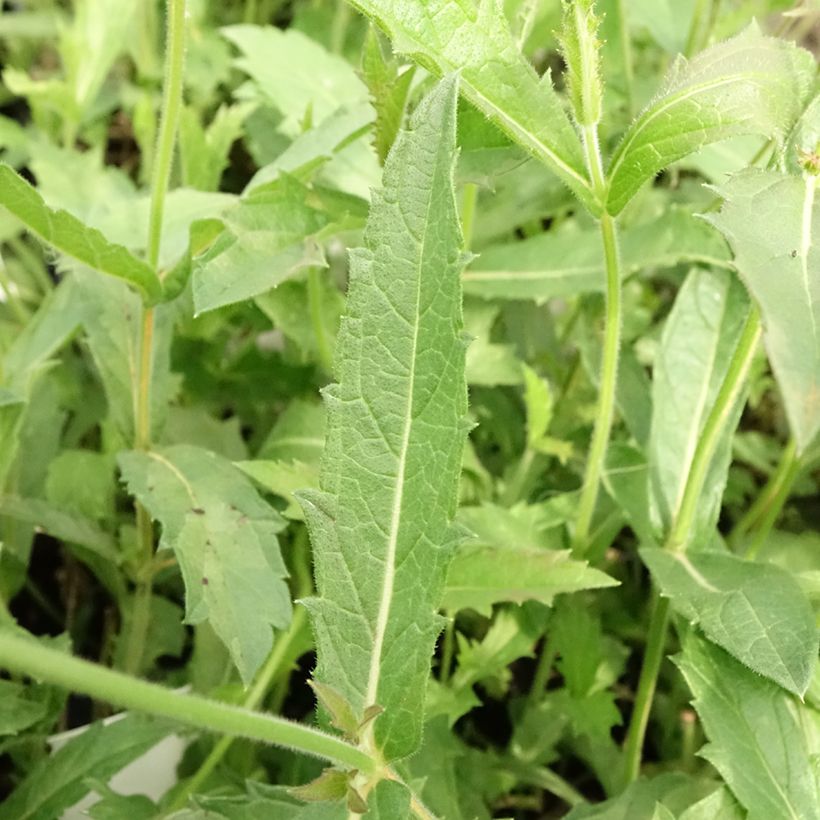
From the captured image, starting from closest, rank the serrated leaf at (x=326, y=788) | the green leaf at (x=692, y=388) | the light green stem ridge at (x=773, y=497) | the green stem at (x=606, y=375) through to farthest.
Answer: the serrated leaf at (x=326, y=788), the green stem at (x=606, y=375), the green leaf at (x=692, y=388), the light green stem ridge at (x=773, y=497)

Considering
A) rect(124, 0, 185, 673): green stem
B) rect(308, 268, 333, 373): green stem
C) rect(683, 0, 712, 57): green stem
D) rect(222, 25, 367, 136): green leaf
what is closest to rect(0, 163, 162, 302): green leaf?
rect(124, 0, 185, 673): green stem

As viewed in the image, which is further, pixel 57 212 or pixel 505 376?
pixel 505 376

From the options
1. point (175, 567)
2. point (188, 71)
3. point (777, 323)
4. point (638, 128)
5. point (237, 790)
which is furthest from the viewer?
point (188, 71)

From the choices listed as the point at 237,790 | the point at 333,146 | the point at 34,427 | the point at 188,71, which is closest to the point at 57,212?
the point at 333,146

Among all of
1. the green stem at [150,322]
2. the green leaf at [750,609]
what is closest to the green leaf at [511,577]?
the green leaf at [750,609]

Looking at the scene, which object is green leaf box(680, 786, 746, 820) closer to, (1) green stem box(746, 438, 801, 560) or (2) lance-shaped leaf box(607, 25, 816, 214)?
(1) green stem box(746, 438, 801, 560)

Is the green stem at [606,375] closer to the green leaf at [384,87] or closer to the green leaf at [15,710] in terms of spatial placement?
the green leaf at [384,87]

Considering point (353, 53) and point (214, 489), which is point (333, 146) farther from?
point (353, 53)
